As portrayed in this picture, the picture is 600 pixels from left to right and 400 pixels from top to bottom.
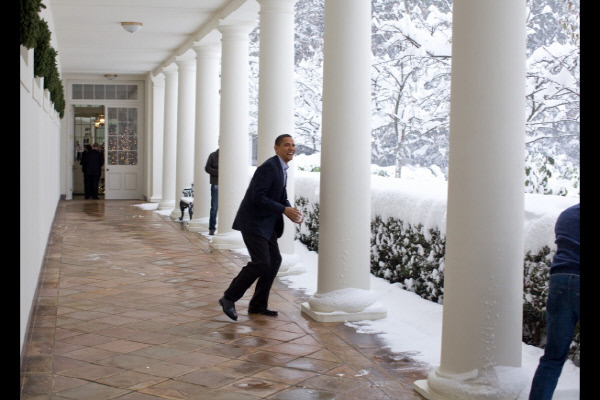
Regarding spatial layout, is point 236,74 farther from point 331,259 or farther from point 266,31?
point 331,259

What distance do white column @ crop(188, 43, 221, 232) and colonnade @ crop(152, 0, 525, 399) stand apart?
2.30m

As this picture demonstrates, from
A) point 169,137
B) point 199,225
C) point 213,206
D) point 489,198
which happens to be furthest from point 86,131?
point 489,198

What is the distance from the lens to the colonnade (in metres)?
4.07

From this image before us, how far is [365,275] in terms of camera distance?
6.42 metres

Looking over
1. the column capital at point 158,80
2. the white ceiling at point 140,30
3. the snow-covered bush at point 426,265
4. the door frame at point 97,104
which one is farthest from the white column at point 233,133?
the door frame at point 97,104

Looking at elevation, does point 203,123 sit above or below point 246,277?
above

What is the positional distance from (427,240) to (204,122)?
759cm

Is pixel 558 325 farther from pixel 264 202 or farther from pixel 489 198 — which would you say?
pixel 264 202

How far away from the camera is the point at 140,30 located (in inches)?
534

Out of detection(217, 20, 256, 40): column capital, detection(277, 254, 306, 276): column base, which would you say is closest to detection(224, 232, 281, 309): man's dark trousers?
detection(277, 254, 306, 276): column base

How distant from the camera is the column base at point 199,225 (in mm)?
13273
